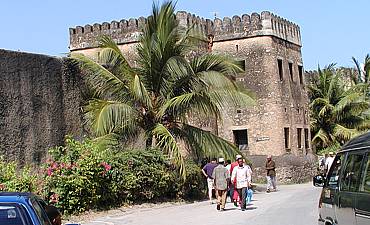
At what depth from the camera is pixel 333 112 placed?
42875 millimetres

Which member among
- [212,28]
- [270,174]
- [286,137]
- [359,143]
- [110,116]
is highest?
[212,28]

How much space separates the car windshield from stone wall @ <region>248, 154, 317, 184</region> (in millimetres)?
26776

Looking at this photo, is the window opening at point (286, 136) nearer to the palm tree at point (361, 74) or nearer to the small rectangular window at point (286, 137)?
the small rectangular window at point (286, 137)

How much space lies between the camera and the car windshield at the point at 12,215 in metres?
6.58

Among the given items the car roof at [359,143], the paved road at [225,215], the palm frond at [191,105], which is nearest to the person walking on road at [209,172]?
the paved road at [225,215]

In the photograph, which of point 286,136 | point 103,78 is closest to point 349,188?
point 103,78

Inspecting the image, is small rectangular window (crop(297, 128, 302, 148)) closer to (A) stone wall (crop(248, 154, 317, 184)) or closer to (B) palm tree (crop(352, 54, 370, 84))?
(A) stone wall (crop(248, 154, 317, 184))

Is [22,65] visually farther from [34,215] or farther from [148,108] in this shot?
[34,215]

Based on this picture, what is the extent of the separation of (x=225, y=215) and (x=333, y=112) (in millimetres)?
Answer: 26581

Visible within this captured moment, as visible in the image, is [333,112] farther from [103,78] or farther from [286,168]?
[103,78]

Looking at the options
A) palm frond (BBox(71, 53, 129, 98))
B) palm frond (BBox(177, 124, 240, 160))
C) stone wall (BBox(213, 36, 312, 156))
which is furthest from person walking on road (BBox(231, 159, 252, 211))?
stone wall (BBox(213, 36, 312, 156))

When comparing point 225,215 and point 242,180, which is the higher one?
point 242,180

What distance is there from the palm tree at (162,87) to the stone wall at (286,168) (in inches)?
431

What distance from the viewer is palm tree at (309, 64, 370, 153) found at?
4291 cm
